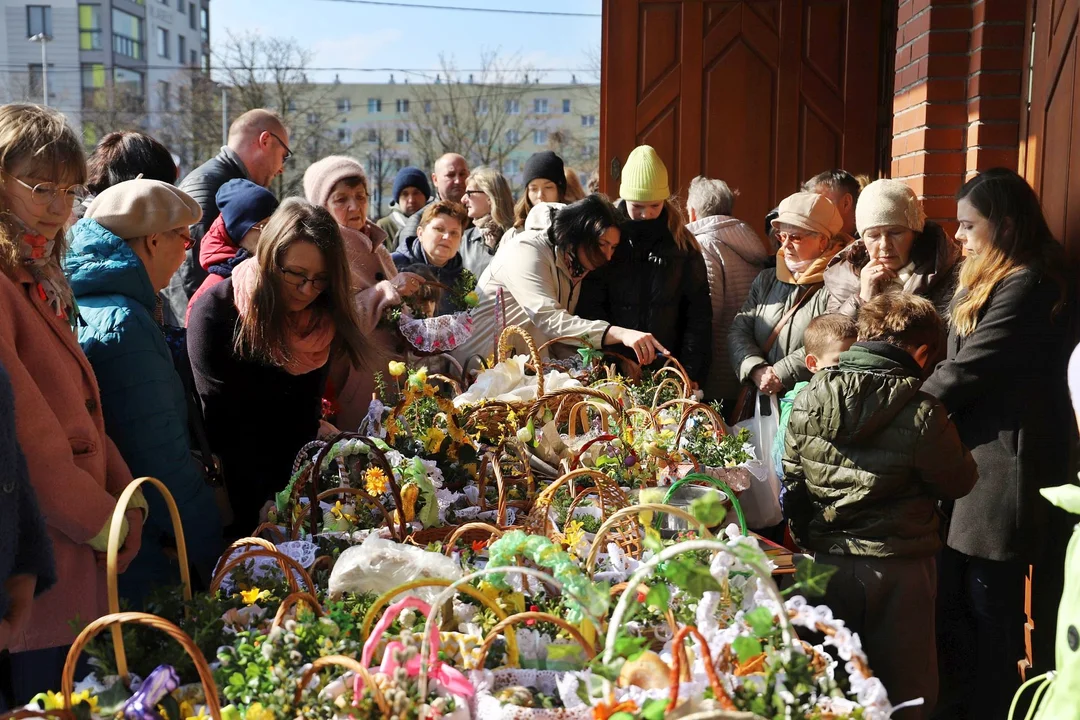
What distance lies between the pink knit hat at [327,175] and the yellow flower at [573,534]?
91.4 inches

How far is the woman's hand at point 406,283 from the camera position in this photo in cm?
398

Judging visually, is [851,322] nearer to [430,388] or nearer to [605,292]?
[430,388]

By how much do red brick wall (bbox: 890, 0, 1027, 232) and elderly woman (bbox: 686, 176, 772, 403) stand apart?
2.60 ft

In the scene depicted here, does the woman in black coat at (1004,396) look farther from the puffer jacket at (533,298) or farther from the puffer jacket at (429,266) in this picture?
the puffer jacket at (429,266)

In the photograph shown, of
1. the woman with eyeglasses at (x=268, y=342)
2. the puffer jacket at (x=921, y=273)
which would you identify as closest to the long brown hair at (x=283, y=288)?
the woman with eyeglasses at (x=268, y=342)

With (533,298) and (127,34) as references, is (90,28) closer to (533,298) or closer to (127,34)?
(127,34)

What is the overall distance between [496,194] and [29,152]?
4193 millimetres

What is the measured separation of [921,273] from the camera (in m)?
3.65

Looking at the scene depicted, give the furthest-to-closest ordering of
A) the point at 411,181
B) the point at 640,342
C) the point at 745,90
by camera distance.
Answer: the point at 411,181, the point at 745,90, the point at 640,342

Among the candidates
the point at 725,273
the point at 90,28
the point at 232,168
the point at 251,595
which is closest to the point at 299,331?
the point at 251,595

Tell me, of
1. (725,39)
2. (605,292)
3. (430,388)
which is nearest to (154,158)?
(430,388)

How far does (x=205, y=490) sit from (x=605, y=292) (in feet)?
8.08

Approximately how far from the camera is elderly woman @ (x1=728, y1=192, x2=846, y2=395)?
397 centimetres

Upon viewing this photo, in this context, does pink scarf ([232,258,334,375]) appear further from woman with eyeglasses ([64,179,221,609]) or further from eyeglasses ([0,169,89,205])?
eyeglasses ([0,169,89,205])
